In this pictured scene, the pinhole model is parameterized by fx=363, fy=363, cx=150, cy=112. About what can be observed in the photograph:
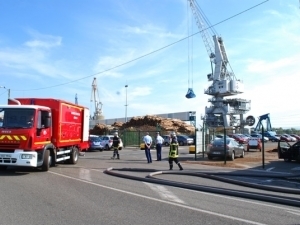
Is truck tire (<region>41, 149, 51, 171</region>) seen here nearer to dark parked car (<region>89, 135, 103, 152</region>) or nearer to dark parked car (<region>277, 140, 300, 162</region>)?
dark parked car (<region>277, 140, 300, 162</region>)

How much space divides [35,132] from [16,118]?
3.29 feet

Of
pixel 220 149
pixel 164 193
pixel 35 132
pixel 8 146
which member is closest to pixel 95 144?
pixel 220 149

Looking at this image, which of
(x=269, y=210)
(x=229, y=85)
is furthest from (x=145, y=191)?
(x=229, y=85)

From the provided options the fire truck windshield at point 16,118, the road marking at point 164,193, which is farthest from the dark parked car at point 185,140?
the road marking at point 164,193

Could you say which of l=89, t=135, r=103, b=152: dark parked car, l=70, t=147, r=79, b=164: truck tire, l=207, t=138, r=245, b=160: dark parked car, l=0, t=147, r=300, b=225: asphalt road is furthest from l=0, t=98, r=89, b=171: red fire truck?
l=89, t=135, r=103, b=152: dark parked car

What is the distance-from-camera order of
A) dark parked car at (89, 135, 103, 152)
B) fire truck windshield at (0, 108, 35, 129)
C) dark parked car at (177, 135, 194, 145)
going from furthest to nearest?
1. dark parked car at (177, 135, 194, 145)
2. dark parked car at (89, 135, 103, 152)
3. fire truck windshield at (0, 108, 35, 129)

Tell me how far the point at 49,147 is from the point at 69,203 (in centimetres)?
727

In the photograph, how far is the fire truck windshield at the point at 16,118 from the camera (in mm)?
14094

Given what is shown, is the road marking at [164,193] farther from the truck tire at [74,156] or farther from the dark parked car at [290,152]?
the dark parked car at [290,152]

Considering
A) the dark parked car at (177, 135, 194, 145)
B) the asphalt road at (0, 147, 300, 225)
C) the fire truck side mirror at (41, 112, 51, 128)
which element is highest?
the fire truck side mirror at (41, 112, 51, 128)

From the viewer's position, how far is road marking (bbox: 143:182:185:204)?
29.7 feet

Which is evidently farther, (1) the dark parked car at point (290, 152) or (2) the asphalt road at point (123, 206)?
(1) the dark parked car at point (290, 152)

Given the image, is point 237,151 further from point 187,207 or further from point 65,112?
point 187,207

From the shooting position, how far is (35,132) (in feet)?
46.1
